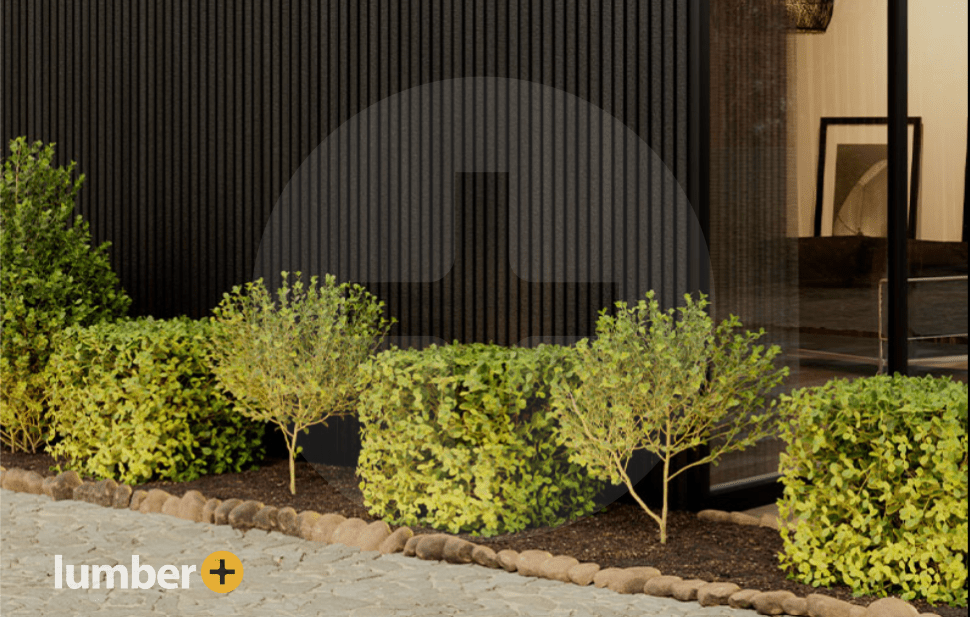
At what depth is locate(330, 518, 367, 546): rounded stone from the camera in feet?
22.4

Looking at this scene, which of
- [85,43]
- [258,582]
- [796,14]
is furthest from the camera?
[85,43]

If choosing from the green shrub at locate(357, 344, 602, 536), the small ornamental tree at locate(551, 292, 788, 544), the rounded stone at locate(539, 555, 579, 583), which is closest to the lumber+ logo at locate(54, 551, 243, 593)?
the green shrub at locate(357, 344, 602, 536)

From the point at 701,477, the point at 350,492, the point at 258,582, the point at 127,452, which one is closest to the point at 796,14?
the point at 701,477

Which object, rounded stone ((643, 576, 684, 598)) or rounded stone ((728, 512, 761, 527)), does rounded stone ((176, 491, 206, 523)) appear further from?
rounded stone ((728, 512, 761, 527))

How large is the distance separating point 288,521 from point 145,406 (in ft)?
5.65

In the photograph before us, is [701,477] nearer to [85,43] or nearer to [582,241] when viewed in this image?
[582,241]

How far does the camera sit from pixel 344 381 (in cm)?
787

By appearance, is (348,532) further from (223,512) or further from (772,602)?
(772,602)

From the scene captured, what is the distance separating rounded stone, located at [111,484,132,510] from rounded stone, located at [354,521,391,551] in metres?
2.10

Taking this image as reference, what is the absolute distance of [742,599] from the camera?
5473 mm

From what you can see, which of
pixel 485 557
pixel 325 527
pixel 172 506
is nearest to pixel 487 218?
pixel 325 527

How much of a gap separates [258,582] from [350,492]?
193cm

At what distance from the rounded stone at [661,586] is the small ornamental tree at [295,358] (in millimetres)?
2822

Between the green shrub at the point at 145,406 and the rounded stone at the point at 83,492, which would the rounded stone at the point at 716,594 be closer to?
the green shrub at the point at 145,406
